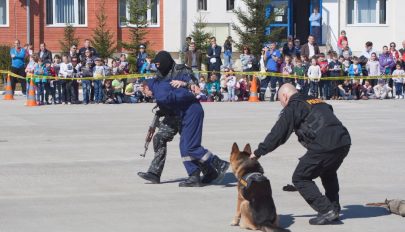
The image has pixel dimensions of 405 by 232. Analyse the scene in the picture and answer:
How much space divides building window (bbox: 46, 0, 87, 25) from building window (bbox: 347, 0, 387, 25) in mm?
11258

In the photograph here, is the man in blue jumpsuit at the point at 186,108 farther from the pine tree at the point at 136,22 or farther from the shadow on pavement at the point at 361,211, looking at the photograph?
the pine tree at the point at 136,22

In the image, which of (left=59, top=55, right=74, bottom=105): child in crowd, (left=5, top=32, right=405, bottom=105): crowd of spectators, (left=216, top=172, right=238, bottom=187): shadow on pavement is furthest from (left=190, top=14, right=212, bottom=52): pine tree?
(left=216, top=172, right=238, bottom=187): shadow on pavement

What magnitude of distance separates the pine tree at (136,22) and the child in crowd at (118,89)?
7866mm

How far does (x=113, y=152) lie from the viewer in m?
16.4

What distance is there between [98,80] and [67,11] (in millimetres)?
11809

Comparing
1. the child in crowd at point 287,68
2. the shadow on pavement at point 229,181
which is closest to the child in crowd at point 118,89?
the child in crowd at point 287,68

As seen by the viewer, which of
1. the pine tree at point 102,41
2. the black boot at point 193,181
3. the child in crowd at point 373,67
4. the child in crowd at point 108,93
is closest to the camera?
the black boot at point 193,181

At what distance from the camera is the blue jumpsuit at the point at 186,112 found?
12.5 m

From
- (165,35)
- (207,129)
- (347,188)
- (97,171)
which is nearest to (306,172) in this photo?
(347,188)

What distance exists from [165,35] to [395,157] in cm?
2325

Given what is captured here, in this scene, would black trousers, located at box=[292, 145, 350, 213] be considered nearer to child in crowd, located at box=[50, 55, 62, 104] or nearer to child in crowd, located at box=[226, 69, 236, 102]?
child in crowd, located at box=[50, 55, 62, 104]

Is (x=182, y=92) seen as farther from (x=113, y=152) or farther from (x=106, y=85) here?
(x=106, y=85)

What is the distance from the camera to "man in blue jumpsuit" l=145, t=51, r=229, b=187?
41.1 ft

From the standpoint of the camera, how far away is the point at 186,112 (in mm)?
12617
